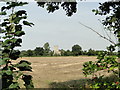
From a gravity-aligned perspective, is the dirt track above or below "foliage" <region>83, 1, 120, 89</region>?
below

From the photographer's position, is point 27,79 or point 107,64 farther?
point 107,64

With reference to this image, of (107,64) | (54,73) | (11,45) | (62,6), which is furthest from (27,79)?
(54,73)

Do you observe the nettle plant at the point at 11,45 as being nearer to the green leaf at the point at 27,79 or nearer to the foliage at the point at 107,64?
the green leaf at the point at 27,79

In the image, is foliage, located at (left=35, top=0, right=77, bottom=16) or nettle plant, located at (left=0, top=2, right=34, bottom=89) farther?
foliage, located at (left=35, top=0, right=77, bottom=16)

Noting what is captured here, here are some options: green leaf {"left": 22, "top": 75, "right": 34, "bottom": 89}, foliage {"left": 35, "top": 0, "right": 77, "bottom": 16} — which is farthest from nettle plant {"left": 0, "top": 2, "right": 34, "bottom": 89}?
foliage {"left": 35, "top": 0, "right": 77, "bottom": 16}

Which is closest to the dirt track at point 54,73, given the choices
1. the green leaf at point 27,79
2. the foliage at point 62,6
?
the foliage at point 62,6

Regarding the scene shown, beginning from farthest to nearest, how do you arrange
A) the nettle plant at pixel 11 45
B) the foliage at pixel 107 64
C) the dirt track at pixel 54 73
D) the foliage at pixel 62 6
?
the dirt track at pixel 54 73
the foliage at pixel 62 6
the foliage at pixel 107 64
the nettle plant at pixel 11 45

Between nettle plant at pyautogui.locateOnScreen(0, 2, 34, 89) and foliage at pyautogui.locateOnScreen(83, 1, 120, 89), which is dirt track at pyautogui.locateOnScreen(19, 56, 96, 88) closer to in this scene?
foliage at pyautogui.locateOnScreen(83, 1, 120, 89)

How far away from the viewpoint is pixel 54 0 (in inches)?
282

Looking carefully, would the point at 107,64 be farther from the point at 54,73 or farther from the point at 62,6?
the point at 54,73

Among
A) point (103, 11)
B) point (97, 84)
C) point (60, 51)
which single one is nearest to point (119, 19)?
point (103, 11)

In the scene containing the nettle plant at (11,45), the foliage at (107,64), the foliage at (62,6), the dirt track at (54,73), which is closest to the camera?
the nettle plant at (11,45)

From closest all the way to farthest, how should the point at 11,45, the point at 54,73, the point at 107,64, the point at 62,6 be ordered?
the point at 11,45
the point at 107,64
the point at 62,6
the point at 54,73

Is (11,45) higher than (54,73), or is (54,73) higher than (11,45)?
(11,45)
